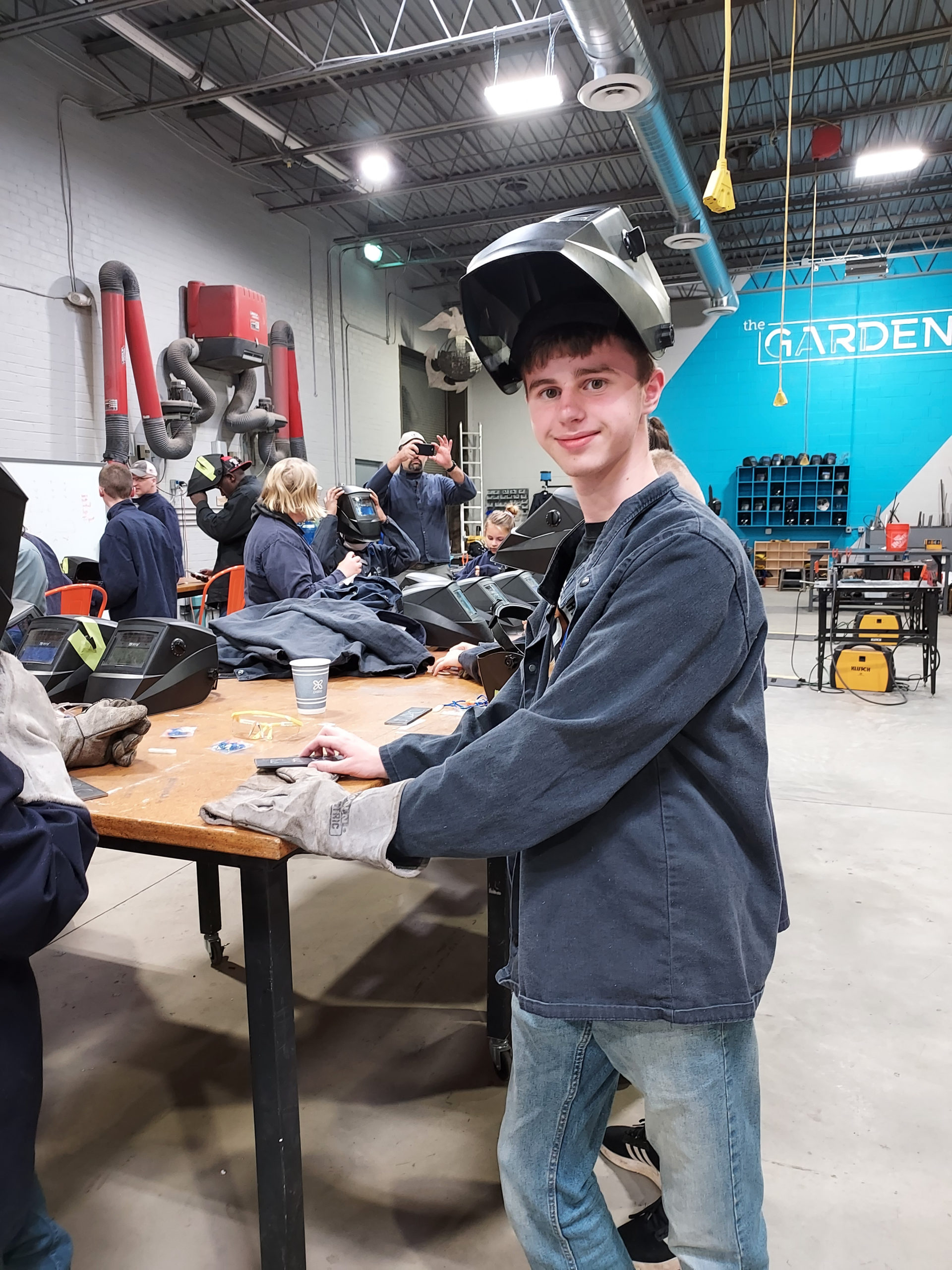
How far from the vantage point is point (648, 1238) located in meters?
1.44

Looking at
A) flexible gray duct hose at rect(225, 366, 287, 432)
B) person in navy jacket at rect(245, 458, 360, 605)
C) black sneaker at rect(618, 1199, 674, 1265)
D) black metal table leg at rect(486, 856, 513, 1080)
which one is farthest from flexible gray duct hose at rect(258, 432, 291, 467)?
black sneaker at rect(618, 1199, 674, 1265)

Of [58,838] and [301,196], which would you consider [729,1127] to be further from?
[301,196]

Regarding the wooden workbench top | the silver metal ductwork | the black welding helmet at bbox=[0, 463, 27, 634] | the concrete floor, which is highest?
the silver metal ductwork

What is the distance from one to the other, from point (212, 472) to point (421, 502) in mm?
1605

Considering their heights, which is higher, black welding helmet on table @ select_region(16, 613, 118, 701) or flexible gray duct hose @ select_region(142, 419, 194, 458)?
flexible gray duct hose @ select_region(142, 419, 194, 458)

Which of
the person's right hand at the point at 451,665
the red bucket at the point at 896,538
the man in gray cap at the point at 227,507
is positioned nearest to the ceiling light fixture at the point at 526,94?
the man in gray cap at the point at 227,507

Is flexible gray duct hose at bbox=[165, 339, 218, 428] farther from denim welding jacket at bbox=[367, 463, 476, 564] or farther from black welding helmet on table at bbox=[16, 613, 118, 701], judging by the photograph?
black welding helmet on table at bbox=[16, 613, 118, 701]

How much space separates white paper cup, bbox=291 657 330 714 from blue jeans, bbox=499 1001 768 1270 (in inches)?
41.3

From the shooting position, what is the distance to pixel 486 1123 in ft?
6.33

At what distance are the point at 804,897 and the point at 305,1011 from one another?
5.87 ft

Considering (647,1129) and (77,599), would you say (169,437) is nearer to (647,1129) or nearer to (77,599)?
(77,599)

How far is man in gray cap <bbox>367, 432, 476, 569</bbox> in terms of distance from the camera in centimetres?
485

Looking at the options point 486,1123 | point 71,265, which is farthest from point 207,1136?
point 71,265

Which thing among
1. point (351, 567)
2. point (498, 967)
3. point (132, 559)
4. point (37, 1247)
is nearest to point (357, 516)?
point (351, 567)
